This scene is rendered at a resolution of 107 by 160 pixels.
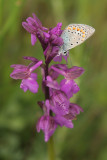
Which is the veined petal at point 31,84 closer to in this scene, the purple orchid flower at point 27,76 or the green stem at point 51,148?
the purple orchid flower at point 27,76

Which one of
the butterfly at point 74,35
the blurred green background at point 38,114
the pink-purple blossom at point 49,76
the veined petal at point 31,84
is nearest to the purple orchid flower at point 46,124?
the pink-purple blossom at point 49,76

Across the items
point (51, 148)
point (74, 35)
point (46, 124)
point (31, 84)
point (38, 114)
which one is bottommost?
point (38, 114)

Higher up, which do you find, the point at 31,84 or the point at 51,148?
the point at 31,84

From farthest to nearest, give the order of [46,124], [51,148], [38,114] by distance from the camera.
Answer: [38,114]
[51,148]
[46,124]

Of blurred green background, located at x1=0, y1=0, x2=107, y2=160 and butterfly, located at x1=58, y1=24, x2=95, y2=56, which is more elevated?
butterfly, located at x1=58, y1=24, x2=95, y2=56

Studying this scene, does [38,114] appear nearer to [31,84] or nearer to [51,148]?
[51,148]

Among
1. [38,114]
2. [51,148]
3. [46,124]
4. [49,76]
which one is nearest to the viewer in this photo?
[49,76]

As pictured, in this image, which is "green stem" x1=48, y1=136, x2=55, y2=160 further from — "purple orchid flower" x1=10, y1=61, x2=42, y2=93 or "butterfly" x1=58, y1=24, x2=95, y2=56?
"butterfly" x1=58, y1=24, x2=95, y2=56

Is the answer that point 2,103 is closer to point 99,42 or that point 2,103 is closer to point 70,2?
point 99,42

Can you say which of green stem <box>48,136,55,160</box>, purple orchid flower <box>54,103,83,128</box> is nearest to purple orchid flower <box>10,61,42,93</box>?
purple orchid flower <box>54,103,83,128</box>

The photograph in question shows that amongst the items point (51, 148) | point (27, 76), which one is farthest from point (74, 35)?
point (51, 148)

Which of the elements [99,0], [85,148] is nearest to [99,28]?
[99,0]
